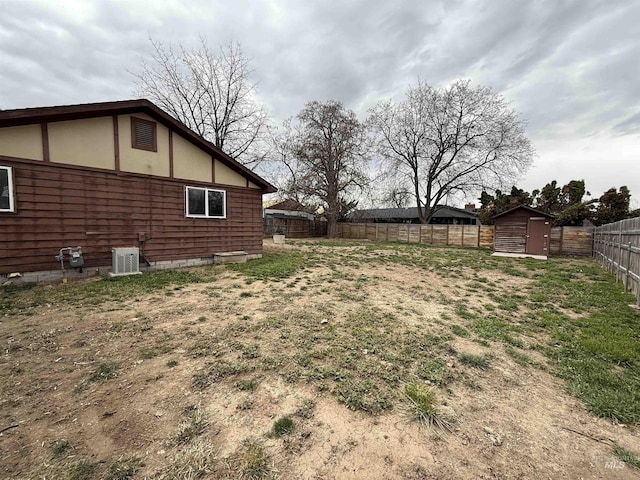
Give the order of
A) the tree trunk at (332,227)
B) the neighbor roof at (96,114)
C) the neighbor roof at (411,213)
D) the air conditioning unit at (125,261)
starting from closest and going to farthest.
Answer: the neighbor roof at (96,114), the air conditioning unit at (125,261), the tree trunk at (332,227), the neighbor roof at (411,213)

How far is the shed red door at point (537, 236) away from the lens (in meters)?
13.4

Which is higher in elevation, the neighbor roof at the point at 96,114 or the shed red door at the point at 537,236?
the neighbor roof at the point at 96,114

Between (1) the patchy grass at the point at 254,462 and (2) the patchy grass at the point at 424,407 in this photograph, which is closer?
(1) the patchy grass at the point at 254,462

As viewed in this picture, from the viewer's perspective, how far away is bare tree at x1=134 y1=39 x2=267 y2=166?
50.3 ft

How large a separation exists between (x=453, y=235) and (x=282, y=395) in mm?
20011

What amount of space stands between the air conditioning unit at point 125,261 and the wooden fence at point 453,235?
1885cm

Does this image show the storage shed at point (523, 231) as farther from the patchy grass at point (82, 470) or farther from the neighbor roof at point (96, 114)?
the patchy grass at point (82, 470)

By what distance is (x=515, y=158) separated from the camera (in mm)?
21266

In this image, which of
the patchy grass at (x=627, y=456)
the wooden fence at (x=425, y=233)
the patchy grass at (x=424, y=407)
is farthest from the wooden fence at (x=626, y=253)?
the wooden fence at (x=425, y=233)

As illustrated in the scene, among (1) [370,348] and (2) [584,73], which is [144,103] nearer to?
(1) [370,348]

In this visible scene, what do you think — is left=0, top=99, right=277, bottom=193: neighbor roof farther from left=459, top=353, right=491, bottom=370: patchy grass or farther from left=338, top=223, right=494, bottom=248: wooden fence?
left=338, top=223, right=494, bottom=248: wooden fence

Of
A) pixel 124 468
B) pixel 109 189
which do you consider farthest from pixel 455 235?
pixel 124 468

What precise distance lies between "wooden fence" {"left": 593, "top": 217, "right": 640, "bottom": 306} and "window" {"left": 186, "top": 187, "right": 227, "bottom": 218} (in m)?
10.5

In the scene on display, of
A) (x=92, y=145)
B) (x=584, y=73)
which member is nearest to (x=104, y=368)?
(x=92, y=145)
